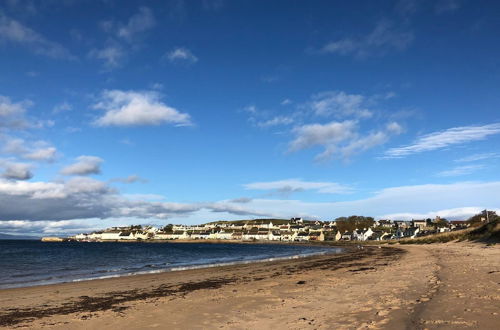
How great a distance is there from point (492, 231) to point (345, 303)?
56824 mm

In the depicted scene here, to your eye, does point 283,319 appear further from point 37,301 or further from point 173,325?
point 37,301

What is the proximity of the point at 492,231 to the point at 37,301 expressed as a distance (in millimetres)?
62634

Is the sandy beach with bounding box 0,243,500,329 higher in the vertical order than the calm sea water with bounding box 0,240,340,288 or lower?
higher

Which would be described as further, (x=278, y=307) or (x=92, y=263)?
(x=92, y=263)

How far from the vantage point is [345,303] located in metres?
12.7

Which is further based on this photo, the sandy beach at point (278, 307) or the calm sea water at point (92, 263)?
the calm sea water at point (92, 263)

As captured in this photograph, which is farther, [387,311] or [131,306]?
[131,306]

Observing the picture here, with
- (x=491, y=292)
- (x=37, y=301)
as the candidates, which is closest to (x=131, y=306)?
(x=37, y=301)

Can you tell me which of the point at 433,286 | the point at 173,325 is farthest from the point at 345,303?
the point at 173,325

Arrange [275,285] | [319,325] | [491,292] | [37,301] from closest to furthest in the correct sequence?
[319,325]
[491,292]
[37,301]
[275,285]

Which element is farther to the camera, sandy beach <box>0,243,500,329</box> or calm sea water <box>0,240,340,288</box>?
calm sea water <box>0,240,340,288</box>

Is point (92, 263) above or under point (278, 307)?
under

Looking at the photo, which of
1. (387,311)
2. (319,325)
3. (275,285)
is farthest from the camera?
(275,285)

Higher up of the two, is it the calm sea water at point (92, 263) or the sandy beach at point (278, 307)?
the sandy beach at point (278, 307)
